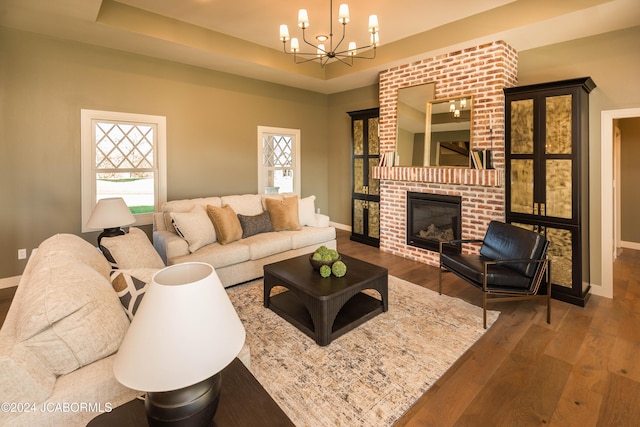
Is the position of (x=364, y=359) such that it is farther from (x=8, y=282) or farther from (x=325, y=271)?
(x=8, y=282)

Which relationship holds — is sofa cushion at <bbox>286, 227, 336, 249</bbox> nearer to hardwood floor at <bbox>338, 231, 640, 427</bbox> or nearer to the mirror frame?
the mirror frame

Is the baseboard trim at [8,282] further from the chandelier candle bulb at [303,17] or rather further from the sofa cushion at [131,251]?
the chandelier candle bulb at [303,17]

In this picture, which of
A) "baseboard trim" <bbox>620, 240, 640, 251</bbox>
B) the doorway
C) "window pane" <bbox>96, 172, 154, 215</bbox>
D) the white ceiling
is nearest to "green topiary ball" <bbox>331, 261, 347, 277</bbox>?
the white ceiling

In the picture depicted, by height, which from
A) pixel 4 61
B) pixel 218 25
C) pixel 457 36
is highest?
pixel 218 25

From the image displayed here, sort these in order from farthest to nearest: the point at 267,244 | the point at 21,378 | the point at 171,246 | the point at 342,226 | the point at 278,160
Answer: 1. the point at 342,226
2. the point at 278,160
3. the point at 267,244
4. the point at 171,246
5. the point at 21,378

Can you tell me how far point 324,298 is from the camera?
2.56 metres

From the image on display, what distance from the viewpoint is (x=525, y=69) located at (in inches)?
160

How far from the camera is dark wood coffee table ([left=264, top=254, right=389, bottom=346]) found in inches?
103

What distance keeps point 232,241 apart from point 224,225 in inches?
9.0

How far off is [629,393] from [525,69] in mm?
3637

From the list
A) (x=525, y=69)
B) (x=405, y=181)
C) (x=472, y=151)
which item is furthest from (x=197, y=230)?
(x=525, y=69)

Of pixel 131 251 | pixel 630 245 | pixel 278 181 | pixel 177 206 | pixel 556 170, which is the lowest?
pixel 630 245

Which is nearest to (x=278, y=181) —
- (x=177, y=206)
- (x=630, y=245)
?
(x=177, y=206)

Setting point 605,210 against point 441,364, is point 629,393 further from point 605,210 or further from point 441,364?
point 605,210
